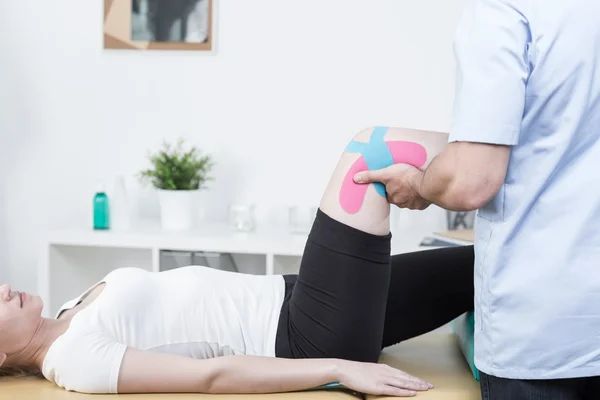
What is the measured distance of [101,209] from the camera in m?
2.81

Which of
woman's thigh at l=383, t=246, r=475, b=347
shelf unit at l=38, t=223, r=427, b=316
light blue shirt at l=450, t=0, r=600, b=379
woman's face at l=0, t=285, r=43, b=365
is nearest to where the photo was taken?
light blue shirt at l=450, t=0, r=600, b=379

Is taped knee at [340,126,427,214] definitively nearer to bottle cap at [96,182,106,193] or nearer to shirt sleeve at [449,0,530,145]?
shirt sleeve at [449,0,530,145]

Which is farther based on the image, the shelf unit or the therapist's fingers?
the shelf unit

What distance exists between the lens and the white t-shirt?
145 cm

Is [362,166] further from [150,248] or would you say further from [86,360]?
[150,248]

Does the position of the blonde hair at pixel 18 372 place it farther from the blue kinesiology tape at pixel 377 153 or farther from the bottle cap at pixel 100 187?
the bottle cap at pixel 100 187

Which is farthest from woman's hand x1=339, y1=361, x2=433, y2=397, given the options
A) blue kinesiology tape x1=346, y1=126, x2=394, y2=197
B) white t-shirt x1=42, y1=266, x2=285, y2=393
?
blue kinesiology tape x1=346, y1=126, x2=394, y2=197

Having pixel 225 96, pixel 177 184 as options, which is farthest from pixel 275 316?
pixel 225 96

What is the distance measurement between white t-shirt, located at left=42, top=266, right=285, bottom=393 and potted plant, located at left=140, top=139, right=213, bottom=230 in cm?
102

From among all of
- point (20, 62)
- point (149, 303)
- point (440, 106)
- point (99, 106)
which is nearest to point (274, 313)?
point (149, 303)

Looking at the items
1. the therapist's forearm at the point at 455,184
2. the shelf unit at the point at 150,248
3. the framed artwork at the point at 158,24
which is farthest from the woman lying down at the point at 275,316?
the framed artwork at the point at 158,24

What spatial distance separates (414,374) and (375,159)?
0.49m

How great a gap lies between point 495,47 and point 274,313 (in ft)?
2.68

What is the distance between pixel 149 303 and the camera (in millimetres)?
1632
